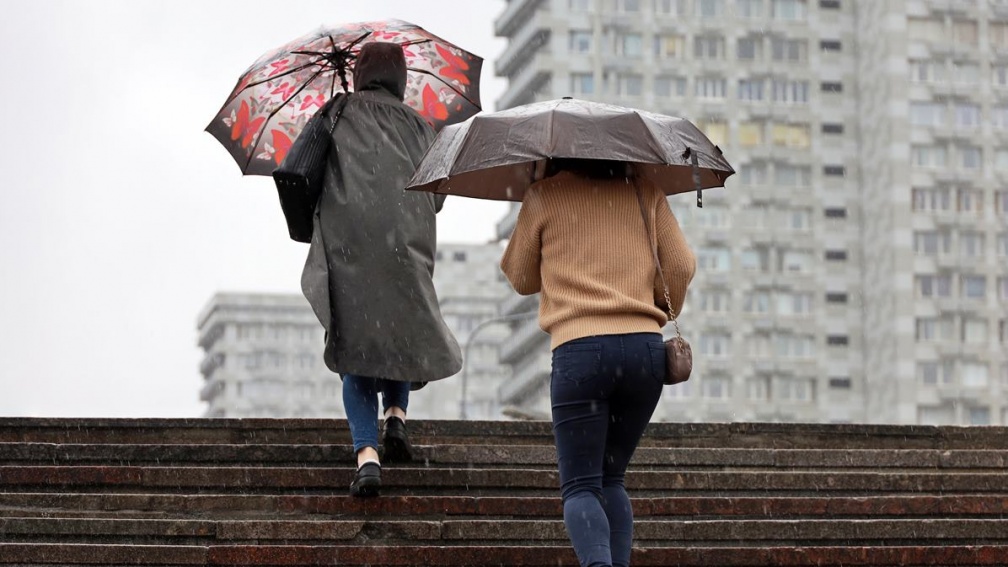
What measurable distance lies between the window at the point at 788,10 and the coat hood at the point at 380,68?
9066cm

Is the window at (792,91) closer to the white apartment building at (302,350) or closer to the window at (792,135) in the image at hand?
the window at (792,135)

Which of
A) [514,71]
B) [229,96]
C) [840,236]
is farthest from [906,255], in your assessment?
[229,96]

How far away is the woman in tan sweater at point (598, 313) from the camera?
6.33 m

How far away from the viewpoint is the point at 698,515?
27.8 feet

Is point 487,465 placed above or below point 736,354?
below

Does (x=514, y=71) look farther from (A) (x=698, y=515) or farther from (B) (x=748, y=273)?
(A) (x=698, y=515)

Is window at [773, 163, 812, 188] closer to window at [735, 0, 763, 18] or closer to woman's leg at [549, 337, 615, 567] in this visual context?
window at [735, 0, 763, 18]

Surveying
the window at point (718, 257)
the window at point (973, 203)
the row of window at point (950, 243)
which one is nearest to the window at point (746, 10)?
the window at point (718, 257)

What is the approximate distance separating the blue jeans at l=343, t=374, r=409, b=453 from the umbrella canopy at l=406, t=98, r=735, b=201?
1406 millimetres

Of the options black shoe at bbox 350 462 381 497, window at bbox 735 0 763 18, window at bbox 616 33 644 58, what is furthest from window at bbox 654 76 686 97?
black shoe at bbox 350 462 381 497

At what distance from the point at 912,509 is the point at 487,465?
210 cm

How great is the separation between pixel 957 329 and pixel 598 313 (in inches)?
3452

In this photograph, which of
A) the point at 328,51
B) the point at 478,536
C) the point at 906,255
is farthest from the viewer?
the point at 906,255

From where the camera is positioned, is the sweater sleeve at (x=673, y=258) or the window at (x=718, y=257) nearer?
the sweater sleeve at (x=673, y=258)
